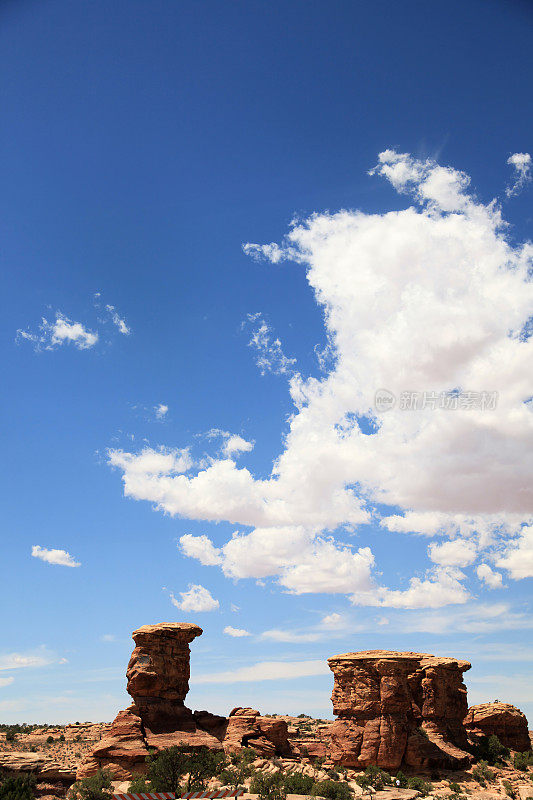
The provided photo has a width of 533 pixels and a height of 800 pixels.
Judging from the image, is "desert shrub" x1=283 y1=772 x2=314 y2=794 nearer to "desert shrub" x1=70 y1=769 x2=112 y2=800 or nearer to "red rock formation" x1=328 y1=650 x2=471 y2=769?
"red rock formation" x1=328 y1=650 x2=471 y2=769

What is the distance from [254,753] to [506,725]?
35.8 metres

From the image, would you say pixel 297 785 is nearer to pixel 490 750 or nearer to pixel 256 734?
pixel 256 734

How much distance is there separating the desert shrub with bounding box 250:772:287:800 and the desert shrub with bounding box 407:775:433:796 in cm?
1203

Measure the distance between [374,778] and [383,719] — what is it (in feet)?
15.5

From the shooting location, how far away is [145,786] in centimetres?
3156

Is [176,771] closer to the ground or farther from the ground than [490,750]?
farther from the ground

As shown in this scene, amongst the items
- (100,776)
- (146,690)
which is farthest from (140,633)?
(100,776)

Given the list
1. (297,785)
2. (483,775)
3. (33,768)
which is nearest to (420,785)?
(483,775)

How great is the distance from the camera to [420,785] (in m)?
42.8

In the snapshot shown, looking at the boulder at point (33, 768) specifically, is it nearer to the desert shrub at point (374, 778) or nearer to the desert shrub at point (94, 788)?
the desert shrub at point (94, 788)

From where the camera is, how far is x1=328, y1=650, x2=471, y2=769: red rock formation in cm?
4678

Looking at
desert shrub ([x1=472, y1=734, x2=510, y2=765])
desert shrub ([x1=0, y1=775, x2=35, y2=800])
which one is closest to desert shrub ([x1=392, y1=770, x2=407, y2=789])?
desert shrub ([x1=472, y1=734, x2=510, y2=765])

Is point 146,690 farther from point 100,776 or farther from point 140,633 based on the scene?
point 100,776

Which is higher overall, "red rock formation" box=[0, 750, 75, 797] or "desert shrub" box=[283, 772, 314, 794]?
"red rock formation" box=[0, 750, 75, 797]
